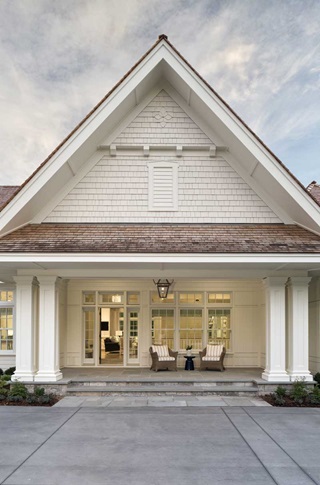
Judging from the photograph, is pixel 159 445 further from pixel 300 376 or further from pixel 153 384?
pixel 300 376

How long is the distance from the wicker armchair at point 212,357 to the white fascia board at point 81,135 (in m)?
7.15

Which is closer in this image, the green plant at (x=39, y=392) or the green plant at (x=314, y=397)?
the green plant at (x=314, y=397)

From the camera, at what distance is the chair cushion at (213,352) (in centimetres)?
1342

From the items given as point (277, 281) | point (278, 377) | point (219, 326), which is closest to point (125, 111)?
point (277, 281)

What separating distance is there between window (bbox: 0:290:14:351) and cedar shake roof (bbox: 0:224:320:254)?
4.72 m

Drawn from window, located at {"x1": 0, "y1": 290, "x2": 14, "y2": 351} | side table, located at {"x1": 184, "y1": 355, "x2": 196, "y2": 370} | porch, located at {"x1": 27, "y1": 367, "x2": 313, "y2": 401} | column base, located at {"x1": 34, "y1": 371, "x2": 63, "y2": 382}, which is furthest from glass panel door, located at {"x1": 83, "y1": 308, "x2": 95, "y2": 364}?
column base, located at {"x1": 34, "y1": 371, "x2": 63, "y2": 382}

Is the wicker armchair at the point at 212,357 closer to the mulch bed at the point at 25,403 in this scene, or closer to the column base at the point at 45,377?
the column base at the point at 45,377

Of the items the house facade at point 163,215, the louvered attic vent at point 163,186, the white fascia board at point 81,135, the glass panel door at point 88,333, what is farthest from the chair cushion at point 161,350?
the white fascia board at point 81,135

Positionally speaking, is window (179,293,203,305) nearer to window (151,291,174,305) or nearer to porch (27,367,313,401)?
window (151,291,174,305)

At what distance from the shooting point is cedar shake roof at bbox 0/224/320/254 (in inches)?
400

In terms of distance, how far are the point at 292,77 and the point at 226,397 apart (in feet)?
63.8

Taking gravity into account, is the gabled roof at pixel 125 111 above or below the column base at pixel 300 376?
above

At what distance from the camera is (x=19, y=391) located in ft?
33.8

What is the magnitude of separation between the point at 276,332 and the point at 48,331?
5864mm
